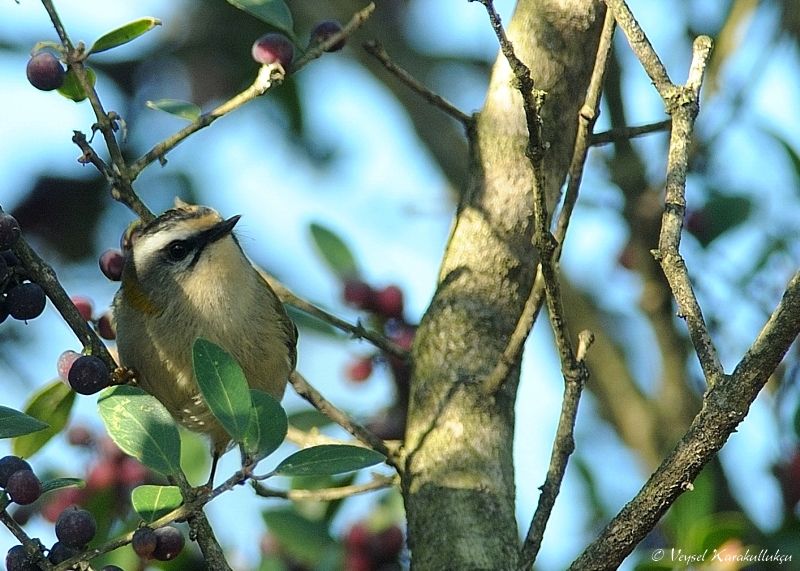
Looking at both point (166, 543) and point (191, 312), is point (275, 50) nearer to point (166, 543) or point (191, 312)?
point (191, 312)

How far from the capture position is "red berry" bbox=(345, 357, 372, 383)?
13.9ft

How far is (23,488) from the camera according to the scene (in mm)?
2123

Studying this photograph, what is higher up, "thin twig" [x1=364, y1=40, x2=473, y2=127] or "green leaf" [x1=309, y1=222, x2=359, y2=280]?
"green leaf" [x1=309, y1=222, x2=359, y2=280]

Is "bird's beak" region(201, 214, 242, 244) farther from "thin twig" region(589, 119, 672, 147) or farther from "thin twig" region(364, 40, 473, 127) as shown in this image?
"thin twig" region(589, 119, 672, 147)

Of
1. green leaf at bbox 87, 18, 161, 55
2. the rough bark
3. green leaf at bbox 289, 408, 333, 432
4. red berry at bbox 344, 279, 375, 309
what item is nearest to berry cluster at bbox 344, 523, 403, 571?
green leaf at bbox 289, 408, 333, 432

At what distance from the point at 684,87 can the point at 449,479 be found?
3.47 ft

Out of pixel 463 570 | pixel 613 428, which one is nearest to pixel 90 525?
pixel 463 570

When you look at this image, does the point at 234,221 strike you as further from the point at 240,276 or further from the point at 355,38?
the point at 355,38

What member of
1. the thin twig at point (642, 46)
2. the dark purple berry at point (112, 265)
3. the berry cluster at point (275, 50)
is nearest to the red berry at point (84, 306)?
the dark purple berry at point (112, 265)

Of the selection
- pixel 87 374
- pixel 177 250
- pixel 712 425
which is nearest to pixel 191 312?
pixel 177 250

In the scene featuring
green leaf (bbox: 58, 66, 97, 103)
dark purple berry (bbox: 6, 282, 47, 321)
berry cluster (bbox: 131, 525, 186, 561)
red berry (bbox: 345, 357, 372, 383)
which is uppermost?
red berry (bbox: 345, 357, 372, 383)

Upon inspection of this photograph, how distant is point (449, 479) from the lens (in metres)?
2.70

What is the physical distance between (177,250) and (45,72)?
1.05 metres

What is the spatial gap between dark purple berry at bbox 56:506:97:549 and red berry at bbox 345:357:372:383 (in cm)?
209
